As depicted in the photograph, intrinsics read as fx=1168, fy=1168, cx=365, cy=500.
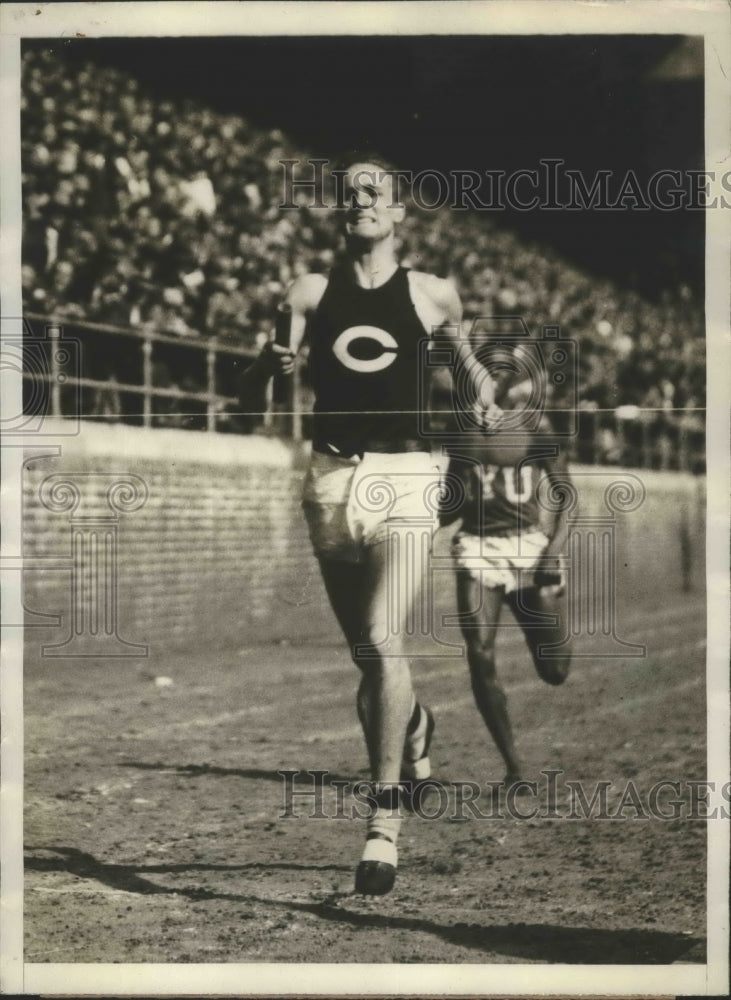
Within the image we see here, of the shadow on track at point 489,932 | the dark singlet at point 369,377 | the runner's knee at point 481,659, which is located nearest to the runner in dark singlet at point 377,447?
the dark singlet at point 369,377

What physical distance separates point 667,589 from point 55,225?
2.60 m

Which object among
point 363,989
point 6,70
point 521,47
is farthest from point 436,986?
point 6,70

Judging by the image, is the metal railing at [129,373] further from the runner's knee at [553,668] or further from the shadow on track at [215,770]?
the runner's knee at [553,668]

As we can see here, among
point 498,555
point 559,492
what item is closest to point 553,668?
point 498,555

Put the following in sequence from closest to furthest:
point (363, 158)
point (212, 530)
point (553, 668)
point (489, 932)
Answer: point (489, 932) → point (363, 158) → point (553, 668) → point (212, 530)

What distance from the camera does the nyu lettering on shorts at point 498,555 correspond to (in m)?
4.25

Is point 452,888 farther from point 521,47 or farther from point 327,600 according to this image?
point 521,47

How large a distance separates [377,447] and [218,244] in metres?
0.98

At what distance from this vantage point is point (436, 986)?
161 inches

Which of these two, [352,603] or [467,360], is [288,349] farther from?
[352,603]

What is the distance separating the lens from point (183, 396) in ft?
14.1

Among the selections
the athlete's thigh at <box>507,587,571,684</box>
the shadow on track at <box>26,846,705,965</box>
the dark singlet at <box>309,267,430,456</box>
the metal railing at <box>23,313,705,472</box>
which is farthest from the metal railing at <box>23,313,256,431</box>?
the shadow on track at <box>26,846,705,965</box>

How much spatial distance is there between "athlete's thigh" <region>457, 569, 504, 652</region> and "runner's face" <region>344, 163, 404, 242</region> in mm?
1288

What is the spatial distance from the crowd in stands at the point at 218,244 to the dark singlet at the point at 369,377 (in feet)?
0.70
